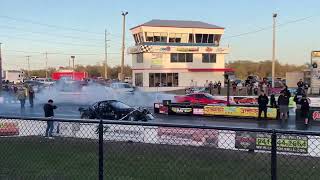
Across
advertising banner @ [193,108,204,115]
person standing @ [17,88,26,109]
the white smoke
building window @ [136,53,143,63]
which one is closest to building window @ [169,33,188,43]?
building window @ [136,53,143,63]

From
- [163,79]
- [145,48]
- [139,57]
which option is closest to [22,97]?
[145,48]

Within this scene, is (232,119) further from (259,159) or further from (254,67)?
(254,67)

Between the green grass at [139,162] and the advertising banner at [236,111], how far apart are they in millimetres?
18591

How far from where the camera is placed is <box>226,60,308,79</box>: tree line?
417 ft

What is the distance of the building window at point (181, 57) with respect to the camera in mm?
69875

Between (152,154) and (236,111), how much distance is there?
2209 cm

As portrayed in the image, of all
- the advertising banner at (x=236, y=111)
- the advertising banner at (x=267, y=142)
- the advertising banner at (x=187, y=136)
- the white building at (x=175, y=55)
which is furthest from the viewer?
the white building at (x=175, y=55)

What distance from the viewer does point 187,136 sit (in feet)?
19.7

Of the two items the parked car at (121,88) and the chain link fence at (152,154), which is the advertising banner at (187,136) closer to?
the chain link fence at (152,154)

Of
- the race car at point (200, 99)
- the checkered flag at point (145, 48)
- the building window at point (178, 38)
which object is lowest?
the race car at point (200, 99)

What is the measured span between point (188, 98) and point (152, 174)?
2901 centimetres

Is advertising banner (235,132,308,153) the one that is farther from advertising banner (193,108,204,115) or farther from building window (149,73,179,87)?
building window (149,73,179,87)

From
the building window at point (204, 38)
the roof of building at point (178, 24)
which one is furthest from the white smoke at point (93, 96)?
the building window at point (204, 38)

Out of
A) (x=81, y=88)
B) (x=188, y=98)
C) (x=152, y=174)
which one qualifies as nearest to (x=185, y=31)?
(x=81, y=88)
